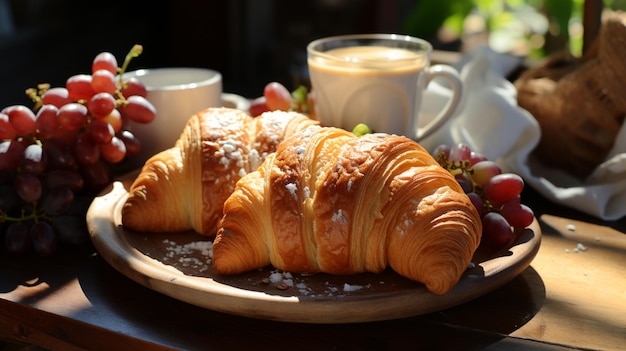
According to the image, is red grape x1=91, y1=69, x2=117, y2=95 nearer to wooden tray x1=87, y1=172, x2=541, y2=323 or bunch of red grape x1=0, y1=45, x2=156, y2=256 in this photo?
bunch of red grape x1=0, y1=45, x2=156, y2=256

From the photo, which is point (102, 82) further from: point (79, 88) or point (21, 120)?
point (21, 120)

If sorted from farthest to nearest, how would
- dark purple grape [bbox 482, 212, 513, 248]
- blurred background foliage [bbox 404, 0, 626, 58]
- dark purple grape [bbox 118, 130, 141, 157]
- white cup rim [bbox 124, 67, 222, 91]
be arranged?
1. blurred background foliage [bbox 404, 0, 626, 58]
2. white cup rim [bbox 124, 67, 222, 91]
3. dark purple grape [bbox 118, 130, 141, 157]
4. dark purple grape [bbox 482, 212, 513, 248]

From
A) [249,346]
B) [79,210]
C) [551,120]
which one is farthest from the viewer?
[551,120]

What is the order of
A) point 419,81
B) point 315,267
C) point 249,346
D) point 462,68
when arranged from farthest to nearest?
point 462,68, point 419,81, point 315,267, point 249,346

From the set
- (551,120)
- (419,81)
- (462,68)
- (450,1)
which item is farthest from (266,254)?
(450,1)

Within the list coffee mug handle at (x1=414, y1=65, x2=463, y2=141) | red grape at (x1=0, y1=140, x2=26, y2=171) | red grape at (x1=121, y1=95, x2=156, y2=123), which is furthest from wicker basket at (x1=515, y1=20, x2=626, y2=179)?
red grape at (x1=0, y1=140, x2=26, y2=171)

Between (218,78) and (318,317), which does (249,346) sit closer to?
(318,317)

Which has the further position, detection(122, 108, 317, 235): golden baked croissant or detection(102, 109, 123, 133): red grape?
detection(102, 109, 123, 133): red grape
